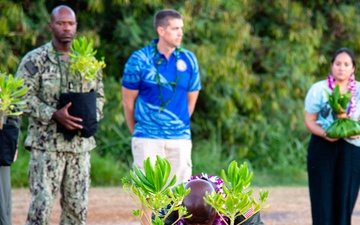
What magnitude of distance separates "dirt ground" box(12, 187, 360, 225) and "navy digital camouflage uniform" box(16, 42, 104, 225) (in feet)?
8.31

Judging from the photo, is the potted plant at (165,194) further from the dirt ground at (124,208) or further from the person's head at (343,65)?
the dirt ground at (124,208)

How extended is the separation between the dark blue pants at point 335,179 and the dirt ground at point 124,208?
6.62 ft

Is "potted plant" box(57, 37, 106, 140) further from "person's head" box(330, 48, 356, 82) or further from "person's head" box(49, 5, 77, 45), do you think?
"person's head" box(330, 48, 356, 82)

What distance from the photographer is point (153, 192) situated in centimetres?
396

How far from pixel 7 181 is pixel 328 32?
11.2m

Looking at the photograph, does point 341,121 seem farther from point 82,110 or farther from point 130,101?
point 82,110

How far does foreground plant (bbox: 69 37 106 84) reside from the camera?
768 centimetres

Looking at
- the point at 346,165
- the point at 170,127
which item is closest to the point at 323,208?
the point at 346,165

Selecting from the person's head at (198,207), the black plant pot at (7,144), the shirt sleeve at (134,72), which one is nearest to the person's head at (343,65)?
the shirt sleeve at (134,72)

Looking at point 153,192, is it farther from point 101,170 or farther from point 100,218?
point 101,170

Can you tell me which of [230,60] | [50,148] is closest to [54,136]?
[50,148]

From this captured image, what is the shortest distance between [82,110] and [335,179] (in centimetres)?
247

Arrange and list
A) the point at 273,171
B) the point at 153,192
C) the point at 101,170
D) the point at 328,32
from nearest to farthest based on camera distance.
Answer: the point at 153,192 → the point at 101,170 → the point at 273,171 → the point at 328,32

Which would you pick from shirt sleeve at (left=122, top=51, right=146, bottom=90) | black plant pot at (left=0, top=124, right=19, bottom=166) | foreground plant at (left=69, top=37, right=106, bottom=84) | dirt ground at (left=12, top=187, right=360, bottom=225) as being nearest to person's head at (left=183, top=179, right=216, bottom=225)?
black plant pot at (left=0, top=124, right=19, bottom=166)
